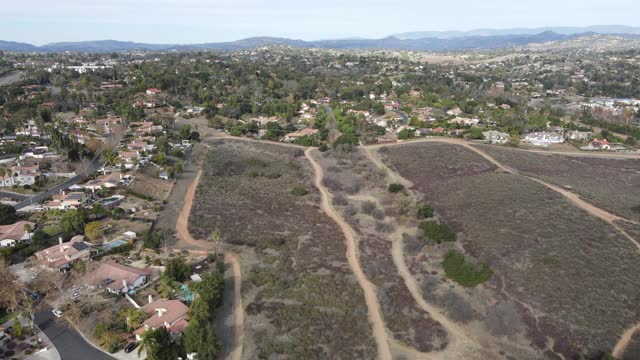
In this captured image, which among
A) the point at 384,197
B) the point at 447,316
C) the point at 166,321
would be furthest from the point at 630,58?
the point at 166,321

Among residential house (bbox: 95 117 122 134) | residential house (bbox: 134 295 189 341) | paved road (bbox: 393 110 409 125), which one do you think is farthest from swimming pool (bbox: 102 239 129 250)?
paved road (bbox: 393 110 409 125)

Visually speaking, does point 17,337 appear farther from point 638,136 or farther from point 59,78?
point 59,78

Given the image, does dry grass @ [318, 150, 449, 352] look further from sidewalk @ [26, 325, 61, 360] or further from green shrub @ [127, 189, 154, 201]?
green shrub @ [127, 189, 154, 201]

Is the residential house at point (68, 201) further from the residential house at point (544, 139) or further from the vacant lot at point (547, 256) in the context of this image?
the residential house at point (544, 139)

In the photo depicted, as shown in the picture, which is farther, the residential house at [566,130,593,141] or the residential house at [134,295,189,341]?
the residential house at [566,130,593,141]

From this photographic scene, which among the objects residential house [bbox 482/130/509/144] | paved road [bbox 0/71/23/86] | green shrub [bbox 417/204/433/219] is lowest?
residential house [bbox 482/130/509/144]

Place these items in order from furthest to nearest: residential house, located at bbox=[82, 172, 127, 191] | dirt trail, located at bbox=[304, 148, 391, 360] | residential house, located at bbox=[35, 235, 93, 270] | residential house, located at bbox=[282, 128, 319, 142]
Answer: residential house, located at bbox=[282, 128, 319, 142] < residential house, located at bbox=[82, 172, 127, 191] < residential house, located at bbox=[35, 235, 93, 270] < dirt trail, located at bbox=[304, 148, 391, 360]

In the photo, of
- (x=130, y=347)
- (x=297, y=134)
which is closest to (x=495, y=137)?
(x=297, y=134)
